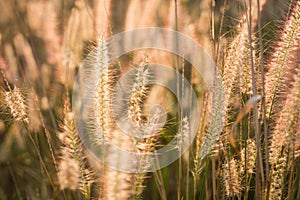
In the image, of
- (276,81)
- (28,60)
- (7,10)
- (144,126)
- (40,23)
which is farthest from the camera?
(7,10)

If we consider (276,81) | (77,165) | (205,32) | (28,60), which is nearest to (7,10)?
(28,60)

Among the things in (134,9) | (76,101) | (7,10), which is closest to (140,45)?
(134,9)

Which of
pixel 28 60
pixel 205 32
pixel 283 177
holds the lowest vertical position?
pixel 283 177

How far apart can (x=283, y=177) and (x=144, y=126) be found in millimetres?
347

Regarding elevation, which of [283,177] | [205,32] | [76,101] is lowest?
[283,177]

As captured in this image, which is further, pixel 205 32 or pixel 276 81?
pixel 205 32

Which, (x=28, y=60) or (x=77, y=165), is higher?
(x=28, y=60)

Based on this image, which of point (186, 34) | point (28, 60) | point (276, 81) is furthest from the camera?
point (28, 60)

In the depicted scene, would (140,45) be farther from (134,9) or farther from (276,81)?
(276,81)

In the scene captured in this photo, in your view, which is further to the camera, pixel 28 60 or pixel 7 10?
pixel 7 10

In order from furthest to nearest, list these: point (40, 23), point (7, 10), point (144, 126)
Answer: point (7, 10) < point (40, 23) < point (144, 126)

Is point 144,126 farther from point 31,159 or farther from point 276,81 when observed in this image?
point 31,159

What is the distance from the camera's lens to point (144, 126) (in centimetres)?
95

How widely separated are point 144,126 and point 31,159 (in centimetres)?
56
